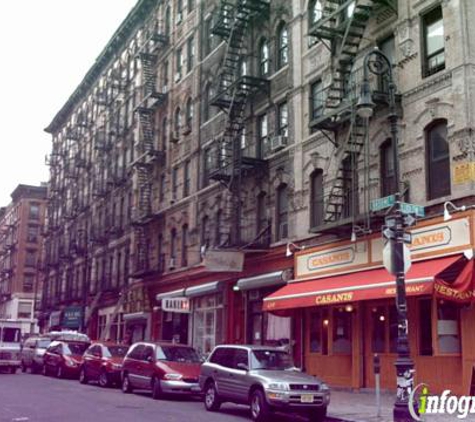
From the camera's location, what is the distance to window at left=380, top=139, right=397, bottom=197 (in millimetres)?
21047

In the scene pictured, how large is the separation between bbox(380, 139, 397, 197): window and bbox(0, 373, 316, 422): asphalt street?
787 centimetres

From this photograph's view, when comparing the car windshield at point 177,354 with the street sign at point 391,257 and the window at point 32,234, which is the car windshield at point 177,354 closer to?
the street sign at point 391,257

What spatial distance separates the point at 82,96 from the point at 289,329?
136 feet

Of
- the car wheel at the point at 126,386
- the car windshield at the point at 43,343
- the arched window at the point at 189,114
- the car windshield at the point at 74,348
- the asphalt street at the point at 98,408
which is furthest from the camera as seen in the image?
the arched window at the point at 189,114

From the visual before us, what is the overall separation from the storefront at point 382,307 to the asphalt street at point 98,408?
15.1ft

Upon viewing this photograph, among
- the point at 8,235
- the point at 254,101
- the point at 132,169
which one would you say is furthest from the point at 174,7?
the point at 8,235

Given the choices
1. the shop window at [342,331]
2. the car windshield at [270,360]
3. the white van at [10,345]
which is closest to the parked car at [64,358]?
the white van at [10,345]

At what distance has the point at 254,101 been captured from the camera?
96.7ft

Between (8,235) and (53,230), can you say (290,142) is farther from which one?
(8,235)

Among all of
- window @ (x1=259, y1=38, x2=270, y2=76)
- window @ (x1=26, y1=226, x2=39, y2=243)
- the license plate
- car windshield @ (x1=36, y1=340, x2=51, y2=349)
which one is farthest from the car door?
window @ (x1=26, y1=226, x2=39, y2=243)

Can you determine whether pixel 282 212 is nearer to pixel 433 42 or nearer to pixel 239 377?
pixel 433 42

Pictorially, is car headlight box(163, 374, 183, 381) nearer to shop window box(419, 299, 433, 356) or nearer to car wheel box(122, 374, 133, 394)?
car wheel box(122, 374, 133, 394)

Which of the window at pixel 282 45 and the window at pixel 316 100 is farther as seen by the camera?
the window at pixel 282 45

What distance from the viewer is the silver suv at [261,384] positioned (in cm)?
1534
